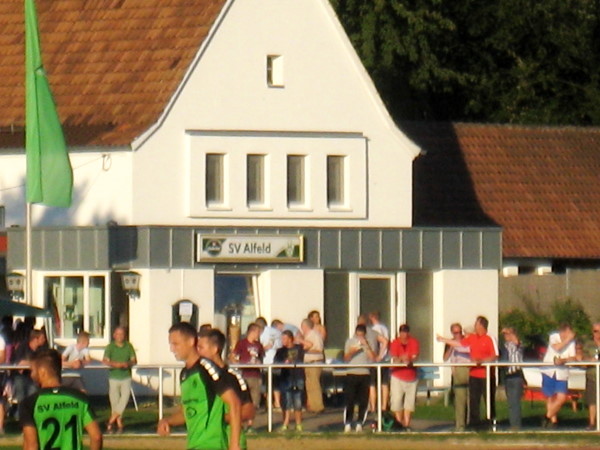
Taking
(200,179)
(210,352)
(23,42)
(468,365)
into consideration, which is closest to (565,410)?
(468,365)

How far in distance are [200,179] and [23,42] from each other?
221 inches

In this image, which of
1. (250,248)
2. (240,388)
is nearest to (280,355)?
(250,248)

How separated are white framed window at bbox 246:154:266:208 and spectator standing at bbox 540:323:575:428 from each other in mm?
11001

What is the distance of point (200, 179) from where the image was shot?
3922 centimetres

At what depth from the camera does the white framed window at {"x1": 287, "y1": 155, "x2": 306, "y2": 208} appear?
4056cm

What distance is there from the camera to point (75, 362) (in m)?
28.4

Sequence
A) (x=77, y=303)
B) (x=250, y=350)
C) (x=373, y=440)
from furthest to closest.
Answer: (x=77, y=303)
(x=250, y=350)
(x=373, y=440)

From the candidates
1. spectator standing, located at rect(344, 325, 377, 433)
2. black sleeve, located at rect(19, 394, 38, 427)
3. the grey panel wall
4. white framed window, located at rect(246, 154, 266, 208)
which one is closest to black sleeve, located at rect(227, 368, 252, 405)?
black sleeve, located at rect(19, 394, 38, 427)

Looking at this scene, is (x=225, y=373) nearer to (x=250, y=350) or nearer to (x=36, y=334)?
(x=36, y=334)

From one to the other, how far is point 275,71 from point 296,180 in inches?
87.3

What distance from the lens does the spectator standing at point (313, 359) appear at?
32.2 meters

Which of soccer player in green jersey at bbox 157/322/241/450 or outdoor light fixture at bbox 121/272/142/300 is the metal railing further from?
soccer player in green jersey at bbox 157/322/241/450

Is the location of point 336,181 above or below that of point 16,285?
above

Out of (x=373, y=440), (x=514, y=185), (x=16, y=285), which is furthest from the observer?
(x=514, y=185)
